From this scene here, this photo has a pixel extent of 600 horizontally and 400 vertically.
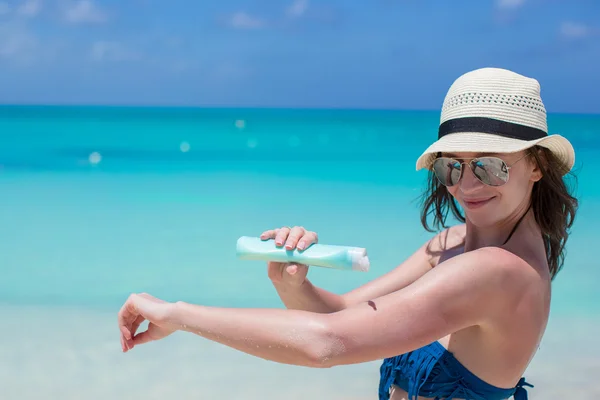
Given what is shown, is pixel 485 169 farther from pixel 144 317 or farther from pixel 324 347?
pixel 144 317

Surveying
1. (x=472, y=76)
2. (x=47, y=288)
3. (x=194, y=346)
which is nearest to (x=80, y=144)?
(x=47, y=288)

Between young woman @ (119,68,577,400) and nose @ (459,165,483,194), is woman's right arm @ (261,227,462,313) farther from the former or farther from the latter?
nose @ (459,165,483,194)

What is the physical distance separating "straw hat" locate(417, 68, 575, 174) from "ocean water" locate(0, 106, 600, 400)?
2.77m

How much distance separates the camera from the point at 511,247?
1782mm

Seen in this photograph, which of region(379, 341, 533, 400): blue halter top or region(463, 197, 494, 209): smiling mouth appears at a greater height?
region(463, 197, 494, 209): smiling mouth

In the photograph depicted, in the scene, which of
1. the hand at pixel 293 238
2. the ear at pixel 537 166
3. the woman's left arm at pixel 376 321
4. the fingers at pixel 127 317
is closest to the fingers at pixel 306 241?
the hand at pixel 293 238

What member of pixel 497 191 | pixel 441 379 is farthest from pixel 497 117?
pixel 441 379

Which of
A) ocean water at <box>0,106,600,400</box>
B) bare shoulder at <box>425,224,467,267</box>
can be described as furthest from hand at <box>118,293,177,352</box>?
ocean water at <box>0,106,600,400</box>

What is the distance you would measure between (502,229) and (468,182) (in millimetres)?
165

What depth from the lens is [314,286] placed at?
84.7 inches

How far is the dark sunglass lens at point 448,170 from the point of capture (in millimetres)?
1866

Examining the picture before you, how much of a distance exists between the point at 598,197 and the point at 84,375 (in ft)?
32.9

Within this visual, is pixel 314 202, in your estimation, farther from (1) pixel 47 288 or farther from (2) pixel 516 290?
(2) pixel 516 290

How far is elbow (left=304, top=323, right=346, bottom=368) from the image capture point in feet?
5.17
